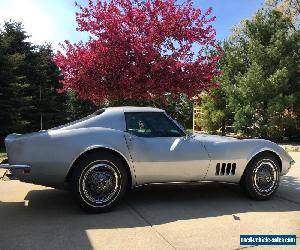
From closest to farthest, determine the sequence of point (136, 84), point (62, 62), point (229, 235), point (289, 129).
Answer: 1. point (229, 235)
2. point (136, 84)
3. point (62, 62)
4. point (289, 129)

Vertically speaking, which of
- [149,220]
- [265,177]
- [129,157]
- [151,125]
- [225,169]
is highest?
[151,125]

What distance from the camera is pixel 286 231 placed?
14.8 ft

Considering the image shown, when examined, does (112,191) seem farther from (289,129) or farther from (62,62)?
(289,129)

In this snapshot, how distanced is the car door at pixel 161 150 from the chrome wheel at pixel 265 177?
0.86 meters

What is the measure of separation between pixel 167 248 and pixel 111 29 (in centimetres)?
598

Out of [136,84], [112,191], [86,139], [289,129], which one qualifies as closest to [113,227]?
[112,191]

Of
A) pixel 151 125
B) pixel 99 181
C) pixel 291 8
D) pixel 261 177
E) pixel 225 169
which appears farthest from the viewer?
pixel 291 8

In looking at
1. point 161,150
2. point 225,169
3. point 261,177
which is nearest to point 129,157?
point 161,150

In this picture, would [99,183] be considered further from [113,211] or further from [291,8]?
[291,8]

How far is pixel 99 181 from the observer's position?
5.18 m

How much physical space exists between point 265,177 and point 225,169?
0.67 meters

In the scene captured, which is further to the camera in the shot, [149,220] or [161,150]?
[161,150]

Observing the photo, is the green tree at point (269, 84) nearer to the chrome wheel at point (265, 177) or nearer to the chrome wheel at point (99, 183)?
the chrome wheel at point (265, 177)

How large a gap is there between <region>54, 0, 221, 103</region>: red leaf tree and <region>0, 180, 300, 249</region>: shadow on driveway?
2.80m
